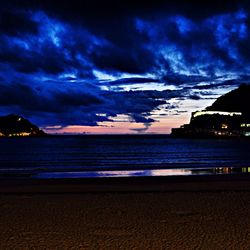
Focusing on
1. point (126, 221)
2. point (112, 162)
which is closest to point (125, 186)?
point (126, 221)

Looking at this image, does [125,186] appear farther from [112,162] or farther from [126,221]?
[112,162]

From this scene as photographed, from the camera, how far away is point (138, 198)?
44.2 feet

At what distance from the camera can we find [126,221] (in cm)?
959

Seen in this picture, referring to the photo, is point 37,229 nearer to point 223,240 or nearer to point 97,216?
point 97,216

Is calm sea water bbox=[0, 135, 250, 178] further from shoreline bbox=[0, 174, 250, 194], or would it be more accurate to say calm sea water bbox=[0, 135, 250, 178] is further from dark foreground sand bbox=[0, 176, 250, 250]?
dark foreground sand bbox=[0, 176, 250, 250]

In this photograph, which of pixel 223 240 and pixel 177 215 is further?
pixel 177 215

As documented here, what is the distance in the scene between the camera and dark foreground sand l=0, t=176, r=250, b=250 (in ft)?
24.9

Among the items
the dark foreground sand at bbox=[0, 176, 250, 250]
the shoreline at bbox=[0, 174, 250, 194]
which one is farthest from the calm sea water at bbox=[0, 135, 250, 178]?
the dark foreground sand at bbox=[0, 176, 250, 250]

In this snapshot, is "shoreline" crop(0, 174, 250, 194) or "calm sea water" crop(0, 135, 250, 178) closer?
"shoreline" crop(0, 174, 250, 194)

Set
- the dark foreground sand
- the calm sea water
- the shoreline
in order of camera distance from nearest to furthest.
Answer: the dark foreground sand
the shoreline
the calm sea water

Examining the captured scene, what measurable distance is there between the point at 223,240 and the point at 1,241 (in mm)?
4657

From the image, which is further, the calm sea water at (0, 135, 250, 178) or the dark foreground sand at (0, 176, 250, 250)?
the calm sea water at (0, 135, 250, 178)

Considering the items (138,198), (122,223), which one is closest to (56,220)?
(122,223)

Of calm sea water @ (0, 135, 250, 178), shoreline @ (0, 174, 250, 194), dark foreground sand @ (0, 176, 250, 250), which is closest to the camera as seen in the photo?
dark foreground sand @ (0, 176, 250, 250)
